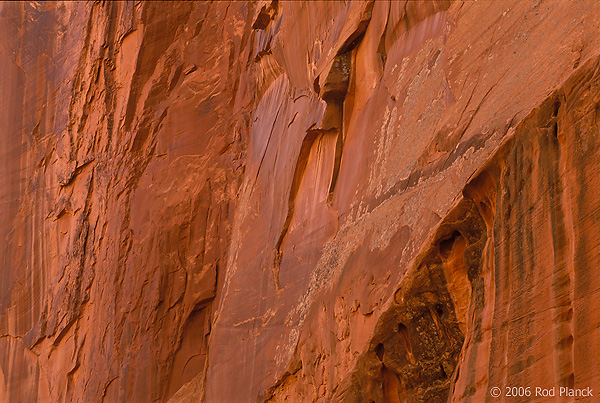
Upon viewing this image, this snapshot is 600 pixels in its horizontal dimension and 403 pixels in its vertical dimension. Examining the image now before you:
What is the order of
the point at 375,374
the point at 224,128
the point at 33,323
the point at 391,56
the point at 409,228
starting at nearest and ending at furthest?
the point at 375,374 → the point at 409,228 → the point at 391,56 → the point at 224,128 → the point at 33,323

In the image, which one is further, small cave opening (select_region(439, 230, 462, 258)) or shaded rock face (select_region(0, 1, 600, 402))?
small cave opening (select_region(439, 230, 462, 258))

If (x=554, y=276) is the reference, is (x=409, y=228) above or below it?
above

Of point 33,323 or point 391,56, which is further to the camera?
point 33,323

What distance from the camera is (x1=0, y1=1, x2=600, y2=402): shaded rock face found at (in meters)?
3.77

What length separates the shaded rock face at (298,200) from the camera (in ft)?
12.4

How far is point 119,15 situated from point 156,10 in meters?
0.87

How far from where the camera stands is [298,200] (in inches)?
334

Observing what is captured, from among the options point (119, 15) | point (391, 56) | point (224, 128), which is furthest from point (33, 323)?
point (391, 56)

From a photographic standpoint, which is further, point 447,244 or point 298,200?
point 298,200

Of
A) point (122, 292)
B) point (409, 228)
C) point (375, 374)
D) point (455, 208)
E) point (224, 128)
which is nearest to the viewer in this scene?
point (455, 208)

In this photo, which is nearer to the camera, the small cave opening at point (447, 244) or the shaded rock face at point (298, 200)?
the shaded rock face at point (298, 200)

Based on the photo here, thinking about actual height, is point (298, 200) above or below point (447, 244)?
above

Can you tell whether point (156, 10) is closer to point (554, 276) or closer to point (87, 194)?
point (87, 194)

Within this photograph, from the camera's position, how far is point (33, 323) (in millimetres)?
11984
